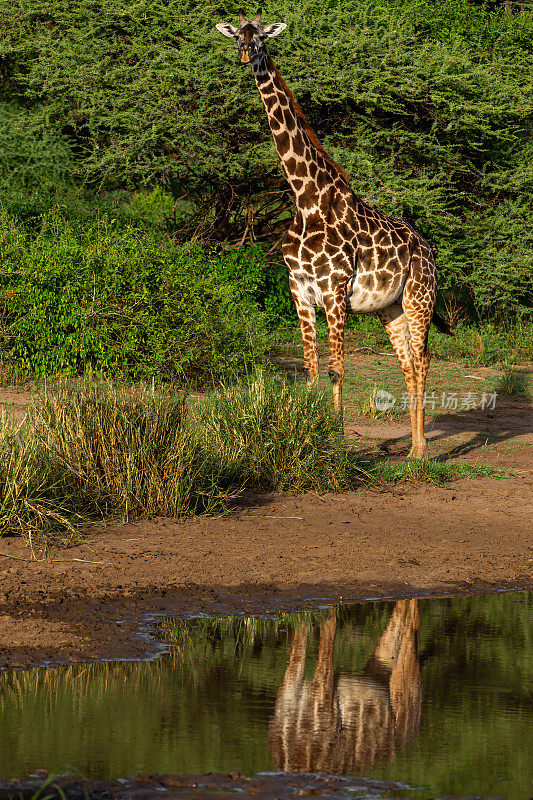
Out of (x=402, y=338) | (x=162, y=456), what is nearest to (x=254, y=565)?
(x=162, y=456)

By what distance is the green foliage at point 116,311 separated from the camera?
49.0 ft

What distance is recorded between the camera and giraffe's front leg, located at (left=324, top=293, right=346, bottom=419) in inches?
448

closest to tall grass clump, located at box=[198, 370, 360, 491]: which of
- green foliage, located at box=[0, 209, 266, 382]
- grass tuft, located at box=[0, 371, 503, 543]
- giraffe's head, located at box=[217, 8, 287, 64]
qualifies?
grass tuft, located at box=[0, 371, 503, 543]

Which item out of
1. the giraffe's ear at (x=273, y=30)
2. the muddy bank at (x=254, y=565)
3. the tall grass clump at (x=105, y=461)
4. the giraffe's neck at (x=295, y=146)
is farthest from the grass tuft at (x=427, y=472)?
the giraffe's ear at (x=273, y=30)

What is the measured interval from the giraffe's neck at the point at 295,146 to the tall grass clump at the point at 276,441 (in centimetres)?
217

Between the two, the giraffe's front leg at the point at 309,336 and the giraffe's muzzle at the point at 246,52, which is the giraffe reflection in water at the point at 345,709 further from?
the giraffe's muzzle at the point at 246,52

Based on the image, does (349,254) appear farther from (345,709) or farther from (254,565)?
(345,709)

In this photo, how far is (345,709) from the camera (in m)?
5.24

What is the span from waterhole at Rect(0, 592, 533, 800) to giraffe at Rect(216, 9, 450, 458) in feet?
15.0

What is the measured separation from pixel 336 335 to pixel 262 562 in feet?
13.0

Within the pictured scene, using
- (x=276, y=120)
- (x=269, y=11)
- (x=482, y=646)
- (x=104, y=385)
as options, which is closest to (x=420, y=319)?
(x=276, y=120)

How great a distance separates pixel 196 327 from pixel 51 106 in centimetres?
759

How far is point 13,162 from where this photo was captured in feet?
67.4

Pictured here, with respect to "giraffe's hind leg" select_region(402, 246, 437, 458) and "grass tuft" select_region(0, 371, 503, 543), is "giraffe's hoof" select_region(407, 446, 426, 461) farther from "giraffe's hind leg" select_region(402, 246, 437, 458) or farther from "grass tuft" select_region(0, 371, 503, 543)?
"grass tuft" select_region(0, 371, 503, 543)
